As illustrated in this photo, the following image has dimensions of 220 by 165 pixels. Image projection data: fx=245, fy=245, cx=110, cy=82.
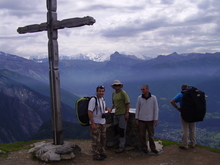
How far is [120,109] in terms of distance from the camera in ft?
33.3

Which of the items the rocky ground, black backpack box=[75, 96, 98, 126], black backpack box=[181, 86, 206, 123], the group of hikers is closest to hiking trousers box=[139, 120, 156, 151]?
the group of hikers

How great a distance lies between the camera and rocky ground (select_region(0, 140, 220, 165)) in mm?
9406

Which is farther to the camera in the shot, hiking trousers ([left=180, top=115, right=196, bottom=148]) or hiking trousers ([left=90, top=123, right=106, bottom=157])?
hiking trousers ([left=180, top=115, right=196, bottom=148])

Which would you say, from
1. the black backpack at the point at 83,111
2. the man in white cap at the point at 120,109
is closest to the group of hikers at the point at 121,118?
the man in white cap at the point at 120,109

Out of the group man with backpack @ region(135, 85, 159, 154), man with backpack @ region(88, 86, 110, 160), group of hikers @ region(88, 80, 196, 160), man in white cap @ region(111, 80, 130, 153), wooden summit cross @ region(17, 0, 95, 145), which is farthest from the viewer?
wooden summit cross @ region(17, 0, 95, 145)

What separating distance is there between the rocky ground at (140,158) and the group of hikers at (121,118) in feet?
1.01

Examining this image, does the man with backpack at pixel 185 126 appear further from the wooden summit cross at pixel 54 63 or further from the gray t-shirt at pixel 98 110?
the wooden summit cross at pixel 54 63

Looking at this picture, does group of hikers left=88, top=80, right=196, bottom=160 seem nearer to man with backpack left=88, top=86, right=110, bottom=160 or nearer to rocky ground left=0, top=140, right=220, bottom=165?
man with backpack left=88, top=86, right=110, bottom=160

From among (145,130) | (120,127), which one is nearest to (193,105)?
(145,130)

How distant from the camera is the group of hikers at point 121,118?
9312 millimetres

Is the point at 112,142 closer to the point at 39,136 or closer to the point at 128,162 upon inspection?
the point at 128,162

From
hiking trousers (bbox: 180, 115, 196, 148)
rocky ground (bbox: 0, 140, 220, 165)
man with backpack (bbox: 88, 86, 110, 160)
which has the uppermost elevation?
man with backpack (bbox: 88, 86, 110, 160)

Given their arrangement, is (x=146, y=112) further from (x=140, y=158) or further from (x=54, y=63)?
(x=54, y=63)

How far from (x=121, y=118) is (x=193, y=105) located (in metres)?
3.00
